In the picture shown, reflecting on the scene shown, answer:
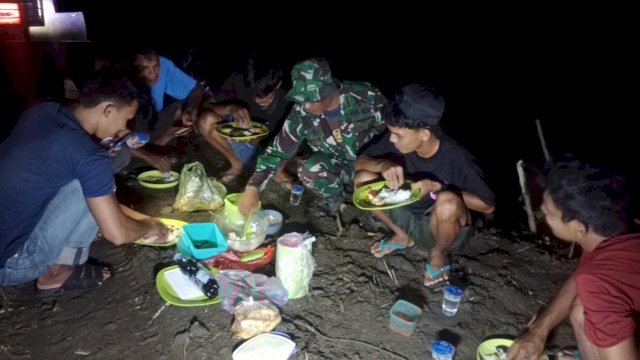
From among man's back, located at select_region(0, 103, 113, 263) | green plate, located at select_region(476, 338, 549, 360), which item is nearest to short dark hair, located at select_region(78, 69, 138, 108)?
man's back, located at select_region(0, 103, 113, 263)

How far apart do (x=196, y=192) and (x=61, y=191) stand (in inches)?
52.5

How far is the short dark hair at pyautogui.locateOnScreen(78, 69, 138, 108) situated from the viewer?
256 cm

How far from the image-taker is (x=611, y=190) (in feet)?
6.37

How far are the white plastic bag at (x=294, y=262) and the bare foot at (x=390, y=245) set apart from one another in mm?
830

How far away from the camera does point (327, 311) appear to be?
2.83m

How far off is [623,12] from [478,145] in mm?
12444

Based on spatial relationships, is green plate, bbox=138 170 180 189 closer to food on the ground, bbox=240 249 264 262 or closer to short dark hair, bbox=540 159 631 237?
food on the ground, bbox=240 249 264 262

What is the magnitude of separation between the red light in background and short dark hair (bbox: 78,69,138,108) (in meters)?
3.20

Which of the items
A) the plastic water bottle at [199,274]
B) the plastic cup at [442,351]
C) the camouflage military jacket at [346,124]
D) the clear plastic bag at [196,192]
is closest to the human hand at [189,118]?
the clear plastic bag at [196,192]

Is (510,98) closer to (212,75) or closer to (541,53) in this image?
(541,53)

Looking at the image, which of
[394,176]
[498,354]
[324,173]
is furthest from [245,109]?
[498,354]

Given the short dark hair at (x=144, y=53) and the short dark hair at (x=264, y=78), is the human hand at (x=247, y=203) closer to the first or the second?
the short dark hair at (x=264, y=78)

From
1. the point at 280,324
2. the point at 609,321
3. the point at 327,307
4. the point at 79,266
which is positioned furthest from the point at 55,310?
the point at 609,321

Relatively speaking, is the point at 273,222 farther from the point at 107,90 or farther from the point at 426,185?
the point at 107,90
